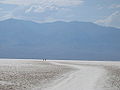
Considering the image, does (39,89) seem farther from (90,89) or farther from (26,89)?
(90,89)

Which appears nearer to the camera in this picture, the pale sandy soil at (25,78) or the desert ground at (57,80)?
the desert ground at (57,80)

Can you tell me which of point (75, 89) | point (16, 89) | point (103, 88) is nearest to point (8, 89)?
point (16, 89)

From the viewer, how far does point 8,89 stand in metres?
22.5

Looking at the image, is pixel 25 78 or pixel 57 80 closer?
pixel 57 80

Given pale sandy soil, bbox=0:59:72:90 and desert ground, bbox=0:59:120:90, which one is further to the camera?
pale sandy soil, bbox=0:59:72:90

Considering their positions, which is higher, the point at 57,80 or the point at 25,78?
the point at 25,78

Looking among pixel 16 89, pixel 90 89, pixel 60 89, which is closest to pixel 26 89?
pixel 16 89

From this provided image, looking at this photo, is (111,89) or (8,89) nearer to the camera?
(8,89)

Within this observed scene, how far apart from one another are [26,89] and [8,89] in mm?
1224

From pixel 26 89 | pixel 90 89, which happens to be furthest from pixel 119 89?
pixel 26 89

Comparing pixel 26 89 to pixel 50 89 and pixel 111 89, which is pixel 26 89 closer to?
pixel 50 89

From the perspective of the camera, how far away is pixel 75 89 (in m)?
22.9

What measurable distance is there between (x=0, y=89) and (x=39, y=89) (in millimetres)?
2628

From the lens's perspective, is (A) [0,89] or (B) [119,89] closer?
(A) [0,89]
